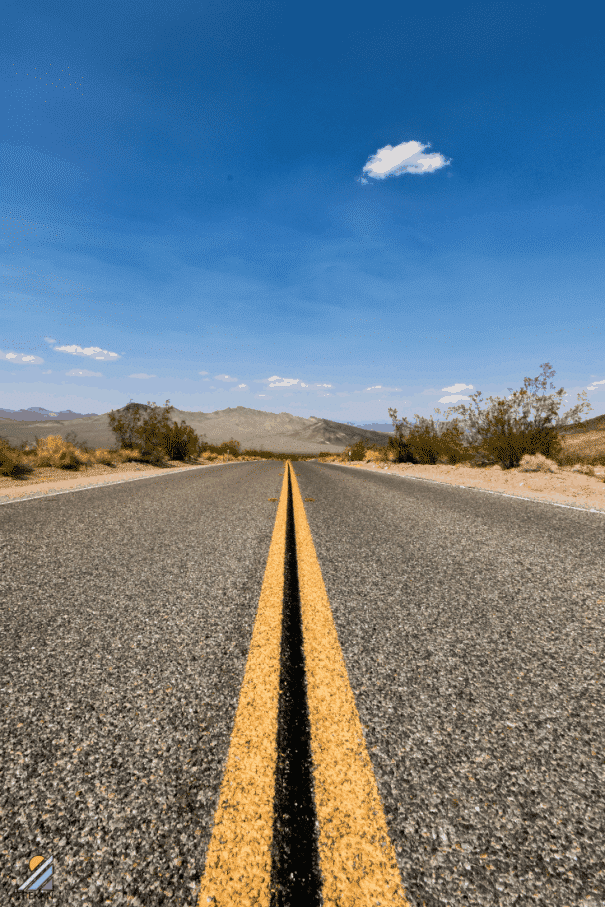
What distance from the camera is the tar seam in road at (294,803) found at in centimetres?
72

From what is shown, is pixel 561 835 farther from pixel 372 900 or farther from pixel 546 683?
pixel 546 683

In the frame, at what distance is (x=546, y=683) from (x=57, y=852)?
4.80 feet

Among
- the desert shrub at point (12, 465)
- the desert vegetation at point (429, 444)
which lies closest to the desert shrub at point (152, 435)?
the desert vegetation at point (429, 444)

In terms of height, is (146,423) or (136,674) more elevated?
(146,423)

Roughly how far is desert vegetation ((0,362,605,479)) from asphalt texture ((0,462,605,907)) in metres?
10.5

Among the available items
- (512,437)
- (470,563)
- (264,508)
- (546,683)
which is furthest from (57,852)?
(512,437)

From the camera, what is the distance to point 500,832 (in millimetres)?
854

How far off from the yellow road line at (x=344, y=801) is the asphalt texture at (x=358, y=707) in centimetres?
4

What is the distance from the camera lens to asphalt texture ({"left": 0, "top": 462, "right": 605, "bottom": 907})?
2.58 ft

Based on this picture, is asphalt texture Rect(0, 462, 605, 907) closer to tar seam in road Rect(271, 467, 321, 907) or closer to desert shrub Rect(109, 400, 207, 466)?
tar seam in road Rect(271, 467, 321, 907)

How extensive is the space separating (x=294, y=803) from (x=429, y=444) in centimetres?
1941

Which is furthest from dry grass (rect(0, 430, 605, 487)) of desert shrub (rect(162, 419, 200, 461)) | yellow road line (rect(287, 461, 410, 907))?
yellow road line (rect(287, 461, 410, 907))

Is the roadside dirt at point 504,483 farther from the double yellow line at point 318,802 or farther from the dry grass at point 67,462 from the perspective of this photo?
the double yellow line at point 318,802

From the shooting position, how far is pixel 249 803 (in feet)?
2.93
